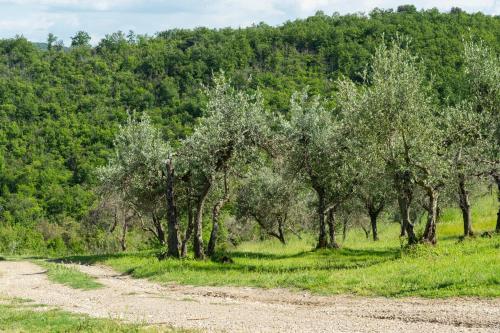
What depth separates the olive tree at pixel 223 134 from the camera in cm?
3091

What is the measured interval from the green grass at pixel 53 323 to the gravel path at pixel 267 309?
84 cm

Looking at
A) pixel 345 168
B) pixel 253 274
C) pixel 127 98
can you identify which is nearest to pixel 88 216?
pixel 127 98

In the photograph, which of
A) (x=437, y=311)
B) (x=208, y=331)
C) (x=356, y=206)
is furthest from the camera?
(x=356, y=206)

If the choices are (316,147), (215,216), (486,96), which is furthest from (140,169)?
(486,96)

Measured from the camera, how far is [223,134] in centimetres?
3089

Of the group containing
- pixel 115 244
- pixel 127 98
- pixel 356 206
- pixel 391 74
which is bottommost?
pixel 115 244

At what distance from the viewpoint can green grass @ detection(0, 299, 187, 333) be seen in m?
14.4

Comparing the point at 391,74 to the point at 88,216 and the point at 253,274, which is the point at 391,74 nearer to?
the point at 253,274

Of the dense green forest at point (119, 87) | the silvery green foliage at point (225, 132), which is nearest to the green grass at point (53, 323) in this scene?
the silvery green foliage at point (225, 132)

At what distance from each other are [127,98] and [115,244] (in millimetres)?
35681

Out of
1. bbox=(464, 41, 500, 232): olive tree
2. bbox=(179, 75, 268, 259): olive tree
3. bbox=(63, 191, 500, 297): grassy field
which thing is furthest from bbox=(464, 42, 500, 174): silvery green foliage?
bbox=(179, 75, 268, 259): olive tree

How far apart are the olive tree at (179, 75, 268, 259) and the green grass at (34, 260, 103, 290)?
6.47 metres

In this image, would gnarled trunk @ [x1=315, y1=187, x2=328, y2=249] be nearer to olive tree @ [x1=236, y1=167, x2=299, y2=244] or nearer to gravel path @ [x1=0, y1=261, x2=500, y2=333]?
olive tree @ [x1=236, y1=167, x2=299, y2=244]

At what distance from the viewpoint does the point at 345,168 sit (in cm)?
3581
